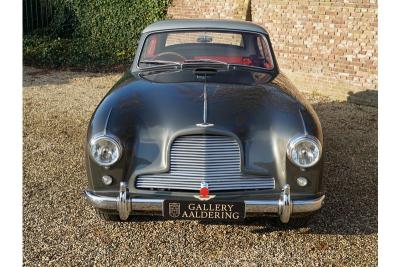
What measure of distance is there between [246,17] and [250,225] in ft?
22.0

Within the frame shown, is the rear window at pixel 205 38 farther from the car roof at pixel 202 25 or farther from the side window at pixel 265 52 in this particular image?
the side window at pixel 265 52

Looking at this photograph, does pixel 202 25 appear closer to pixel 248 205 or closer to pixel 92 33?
pixel 248 205

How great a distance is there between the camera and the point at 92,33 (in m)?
13.2

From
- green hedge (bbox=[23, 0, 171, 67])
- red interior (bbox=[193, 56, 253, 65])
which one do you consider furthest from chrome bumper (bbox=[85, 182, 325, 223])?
green hedge (bbox=[23, 0, 171, 67])

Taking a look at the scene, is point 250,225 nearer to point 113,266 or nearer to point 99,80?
point 113,266

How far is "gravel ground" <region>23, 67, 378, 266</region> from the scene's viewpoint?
3346mm

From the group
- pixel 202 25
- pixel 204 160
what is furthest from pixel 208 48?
pixel 204 160

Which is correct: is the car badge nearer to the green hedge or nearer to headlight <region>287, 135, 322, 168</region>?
headlight <region>287, 135, 322, 168</region>

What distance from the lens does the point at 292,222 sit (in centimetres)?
374

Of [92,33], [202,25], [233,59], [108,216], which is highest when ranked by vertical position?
[202,25]

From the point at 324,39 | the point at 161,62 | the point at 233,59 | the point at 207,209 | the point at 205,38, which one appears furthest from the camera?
the point at 324,39

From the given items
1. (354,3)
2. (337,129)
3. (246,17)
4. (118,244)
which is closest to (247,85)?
(118,244)

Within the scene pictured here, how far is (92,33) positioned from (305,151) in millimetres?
11130

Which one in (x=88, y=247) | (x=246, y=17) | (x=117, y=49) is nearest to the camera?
(x=88, y=247)
